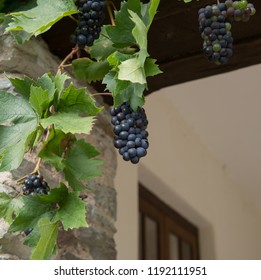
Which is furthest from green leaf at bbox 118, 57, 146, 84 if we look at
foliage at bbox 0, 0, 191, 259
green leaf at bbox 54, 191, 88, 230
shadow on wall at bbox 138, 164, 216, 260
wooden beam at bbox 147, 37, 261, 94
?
shadow on wall at bbox 138, 164, 216, 260

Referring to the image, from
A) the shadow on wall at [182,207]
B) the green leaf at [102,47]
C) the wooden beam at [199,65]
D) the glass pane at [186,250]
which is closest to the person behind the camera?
the green leaf at [102,47]

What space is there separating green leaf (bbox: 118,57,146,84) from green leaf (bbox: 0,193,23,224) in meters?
0.31

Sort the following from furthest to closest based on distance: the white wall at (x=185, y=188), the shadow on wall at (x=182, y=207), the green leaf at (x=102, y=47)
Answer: the shadow on wall at (x=182, y=207), the white wall at (x=185, y=188), the green leaf at (x=102, y=47)

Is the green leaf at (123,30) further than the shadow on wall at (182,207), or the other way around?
the shadow on wall at (182,207)

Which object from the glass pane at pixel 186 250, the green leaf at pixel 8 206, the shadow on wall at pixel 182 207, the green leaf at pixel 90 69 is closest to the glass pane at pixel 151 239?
the shadow on wall at pixel 182 207

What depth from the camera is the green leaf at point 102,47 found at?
1.14 m

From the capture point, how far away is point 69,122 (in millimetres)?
979

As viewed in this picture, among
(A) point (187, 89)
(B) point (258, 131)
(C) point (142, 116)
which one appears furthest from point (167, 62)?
(B) point (258, 131)

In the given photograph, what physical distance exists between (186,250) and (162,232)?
0.39m

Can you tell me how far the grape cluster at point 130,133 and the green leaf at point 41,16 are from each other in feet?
0.76

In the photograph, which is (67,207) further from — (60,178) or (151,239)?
(151,239)

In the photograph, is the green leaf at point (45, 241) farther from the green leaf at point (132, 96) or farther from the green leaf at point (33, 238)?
the green leaf at point (132, 96)

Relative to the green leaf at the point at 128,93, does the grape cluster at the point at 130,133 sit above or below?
below
